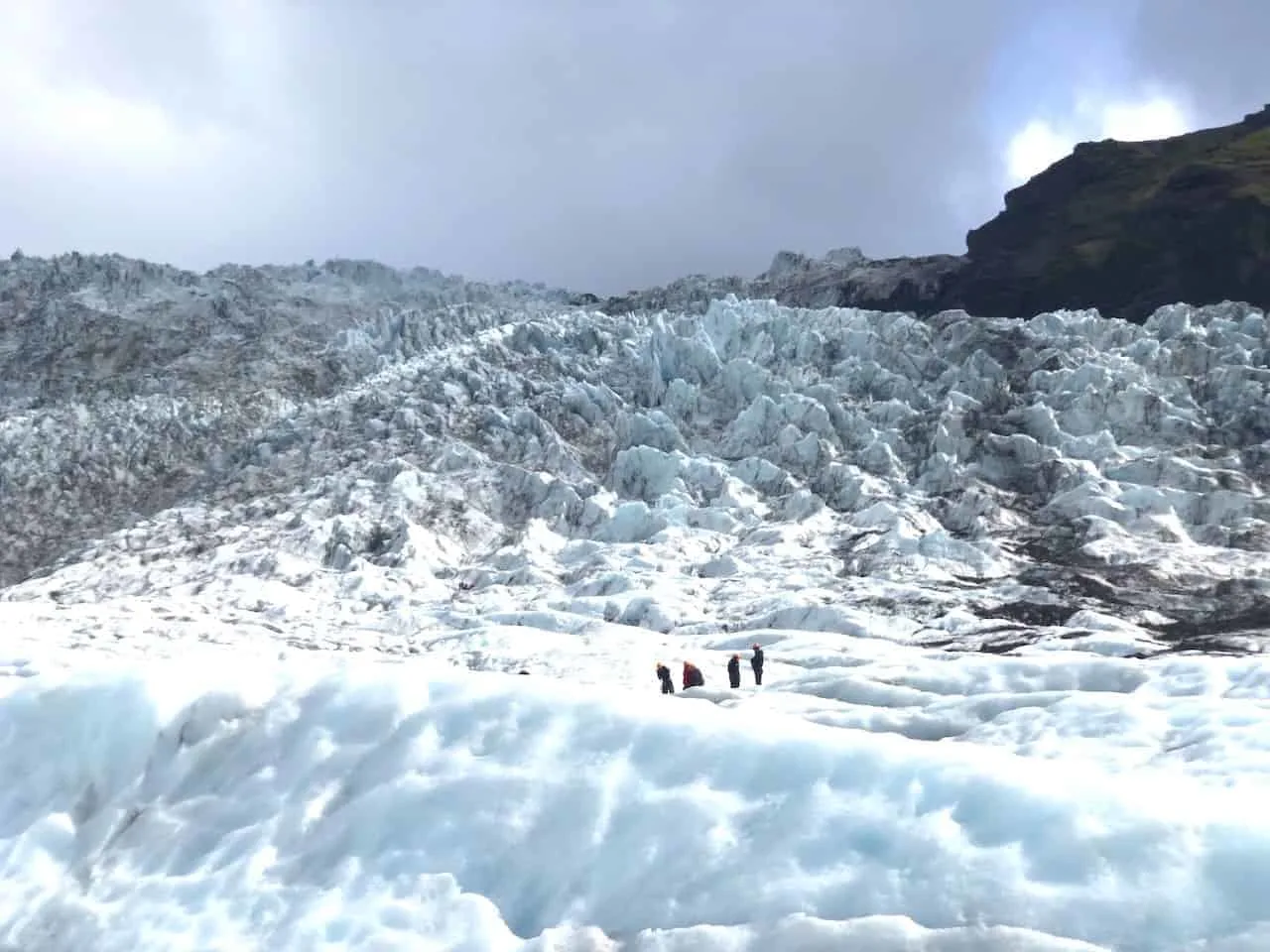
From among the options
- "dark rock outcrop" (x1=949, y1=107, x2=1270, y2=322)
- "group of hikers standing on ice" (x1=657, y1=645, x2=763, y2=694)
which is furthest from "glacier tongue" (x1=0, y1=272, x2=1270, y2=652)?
"dark rock outcrop" (x1=949, y1=107, x2=1270, y2=322)

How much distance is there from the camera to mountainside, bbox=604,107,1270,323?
81312 millimetres

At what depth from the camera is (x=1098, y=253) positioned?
289 feet

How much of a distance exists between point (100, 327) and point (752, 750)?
8398cm

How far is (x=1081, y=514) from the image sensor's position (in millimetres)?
47375

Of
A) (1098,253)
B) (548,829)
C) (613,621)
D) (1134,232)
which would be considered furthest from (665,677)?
(1134,232)

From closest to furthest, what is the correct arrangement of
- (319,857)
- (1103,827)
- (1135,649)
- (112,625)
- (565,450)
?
(1103,827) → (319,857) → (1135,649) → (112,625) → (565,450)

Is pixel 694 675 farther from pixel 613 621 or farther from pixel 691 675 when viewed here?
pixel 613 621

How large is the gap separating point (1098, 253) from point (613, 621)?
Answer: 66066 millimetres

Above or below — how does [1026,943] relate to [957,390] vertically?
below

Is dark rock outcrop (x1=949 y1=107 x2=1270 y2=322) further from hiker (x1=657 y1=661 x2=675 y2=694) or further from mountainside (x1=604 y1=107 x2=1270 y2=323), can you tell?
hiker (x1=657 y1=661 x2=675 y2=694)

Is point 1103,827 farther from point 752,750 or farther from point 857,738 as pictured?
point 752,750

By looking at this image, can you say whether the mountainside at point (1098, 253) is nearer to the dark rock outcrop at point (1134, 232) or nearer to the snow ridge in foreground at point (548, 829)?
the dark rock outcrop at point (1134, 232)

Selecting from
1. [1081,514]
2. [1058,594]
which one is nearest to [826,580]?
[1058,594]

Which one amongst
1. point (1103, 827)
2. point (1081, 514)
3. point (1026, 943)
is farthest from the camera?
point (1081, 514)
